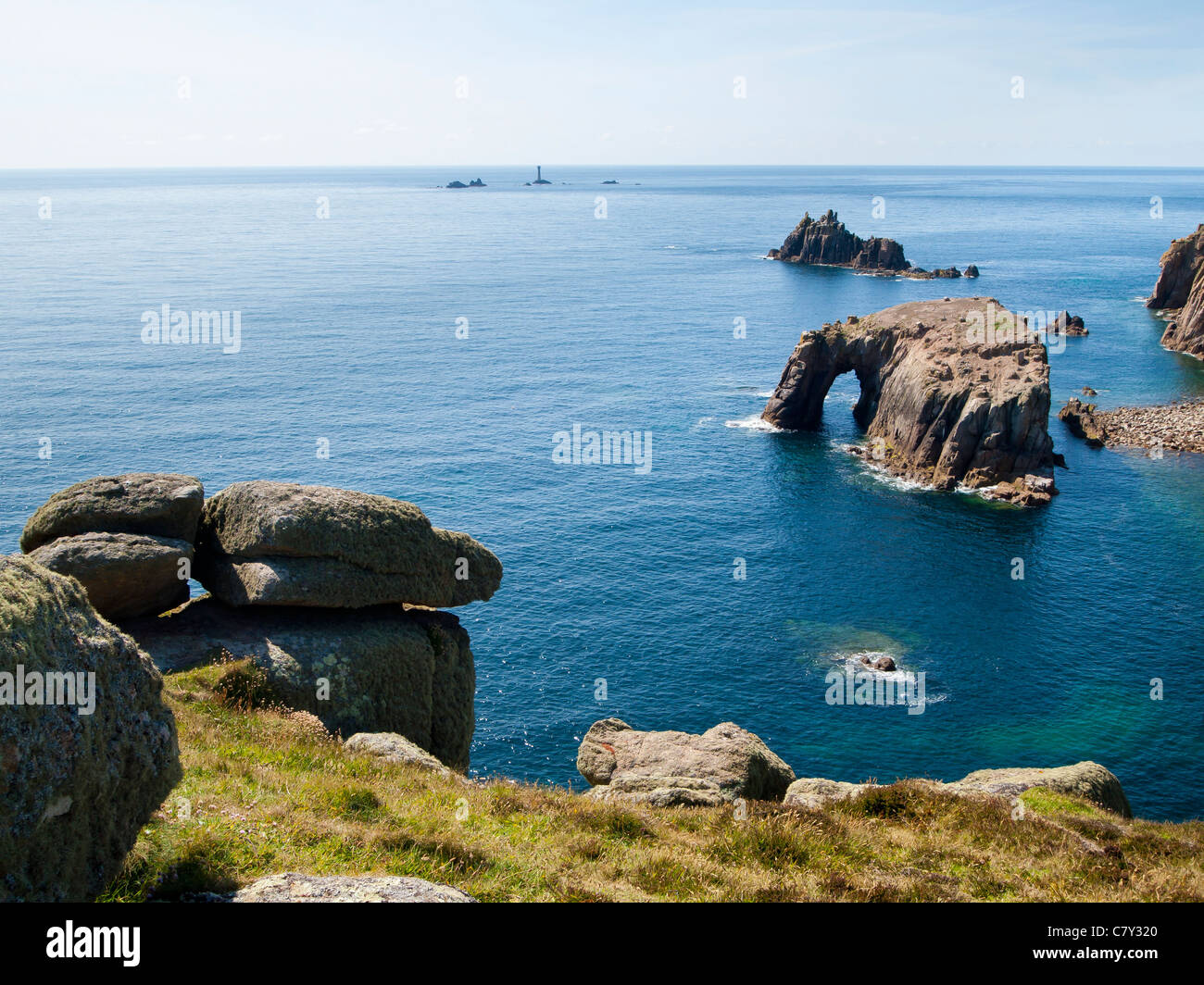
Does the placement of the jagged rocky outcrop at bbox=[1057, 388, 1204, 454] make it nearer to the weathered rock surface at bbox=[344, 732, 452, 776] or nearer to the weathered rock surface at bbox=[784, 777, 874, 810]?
the weathered rock surface at bbox=[784, 777, 874, 810]

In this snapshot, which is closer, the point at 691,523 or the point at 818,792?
the point at 818,792

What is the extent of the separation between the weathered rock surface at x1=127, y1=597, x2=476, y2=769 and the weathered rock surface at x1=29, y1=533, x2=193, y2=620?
1.07m

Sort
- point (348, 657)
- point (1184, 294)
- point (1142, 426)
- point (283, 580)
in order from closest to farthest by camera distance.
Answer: point (283, 580) < point (348, 657) < point (1142, 426) < point (1184, 294)

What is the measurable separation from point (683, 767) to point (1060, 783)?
13100mm

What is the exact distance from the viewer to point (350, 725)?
2964 centimetres

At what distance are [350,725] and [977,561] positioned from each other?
64.9 m

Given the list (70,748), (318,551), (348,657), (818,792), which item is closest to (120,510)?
(318,551)

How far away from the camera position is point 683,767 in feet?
92.1

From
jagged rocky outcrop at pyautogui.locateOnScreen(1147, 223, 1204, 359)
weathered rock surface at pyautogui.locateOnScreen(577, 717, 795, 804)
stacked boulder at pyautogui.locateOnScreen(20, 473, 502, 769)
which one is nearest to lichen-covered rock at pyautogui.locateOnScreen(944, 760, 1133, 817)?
weathered rock surface at pyautogui.locateOnScreen(577, 717, 795, 804)

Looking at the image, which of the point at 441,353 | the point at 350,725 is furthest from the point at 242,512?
the point at 441,353

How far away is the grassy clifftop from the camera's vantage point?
1546cm

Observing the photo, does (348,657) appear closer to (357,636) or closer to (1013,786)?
(357,636)

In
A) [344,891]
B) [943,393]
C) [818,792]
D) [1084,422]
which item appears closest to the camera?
[344,891]

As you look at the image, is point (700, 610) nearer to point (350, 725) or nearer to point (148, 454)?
point (350, 725)
